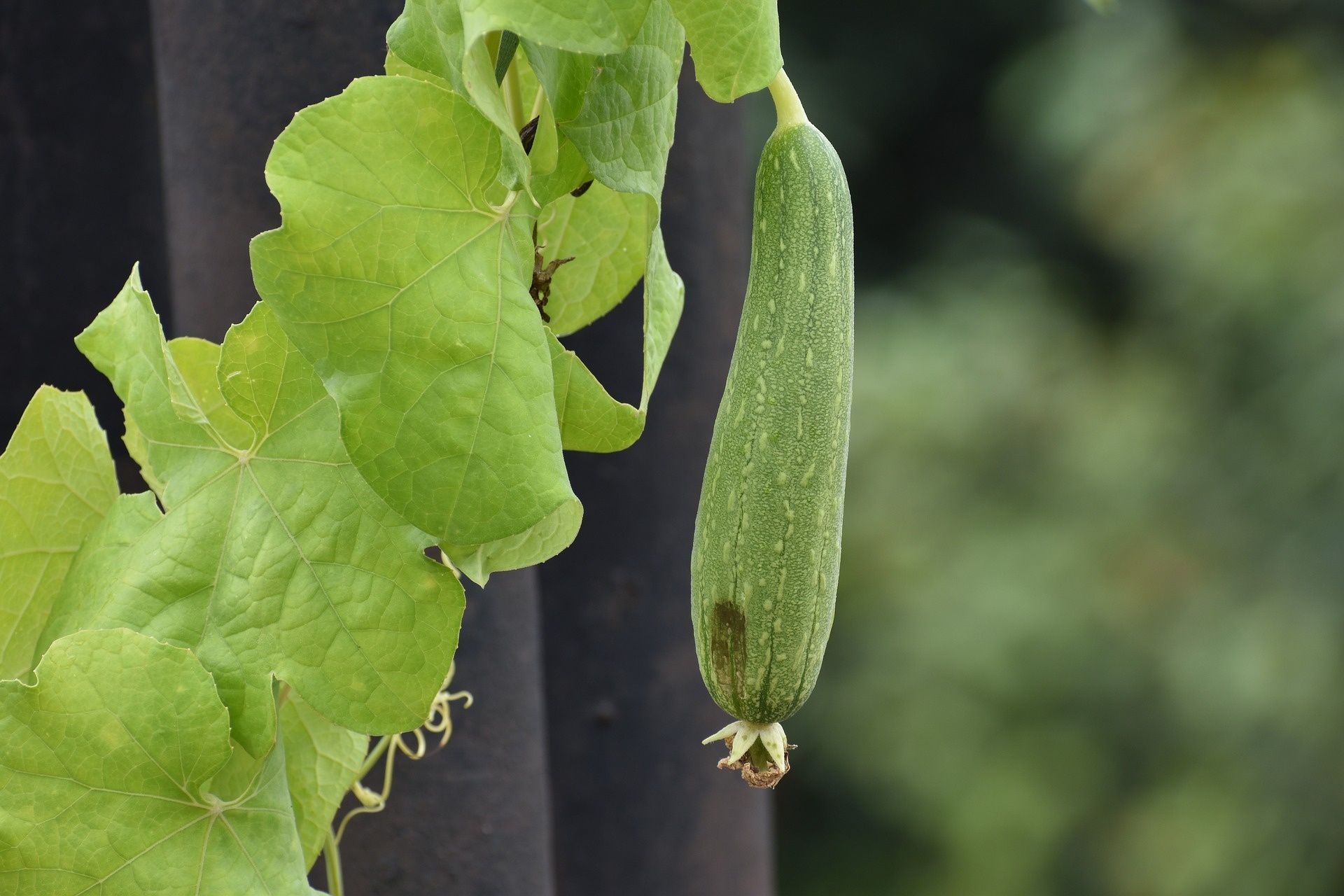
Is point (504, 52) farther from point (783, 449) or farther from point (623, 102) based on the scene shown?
point (783, 449)

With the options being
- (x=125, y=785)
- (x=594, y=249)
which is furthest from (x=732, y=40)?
(x=125, y=785)

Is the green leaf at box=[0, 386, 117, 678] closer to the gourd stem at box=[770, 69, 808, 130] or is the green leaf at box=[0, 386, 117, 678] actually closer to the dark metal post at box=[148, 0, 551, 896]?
the dark metal post at box=[148, 0, 551, 896]

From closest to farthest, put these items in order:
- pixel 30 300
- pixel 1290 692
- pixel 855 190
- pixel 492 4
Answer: pixel 492 4 → pixel 30 300 → pixel 1290 692 → pixel 855 190

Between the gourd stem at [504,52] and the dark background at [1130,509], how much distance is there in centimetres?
169

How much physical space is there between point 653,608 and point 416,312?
1.71ft

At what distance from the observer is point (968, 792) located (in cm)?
206

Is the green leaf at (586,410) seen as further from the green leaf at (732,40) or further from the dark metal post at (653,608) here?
the dark metal post at (653,608)

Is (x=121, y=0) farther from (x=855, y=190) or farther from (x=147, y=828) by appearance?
(x=855, y=190)

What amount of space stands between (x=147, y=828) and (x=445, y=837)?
0.19 m

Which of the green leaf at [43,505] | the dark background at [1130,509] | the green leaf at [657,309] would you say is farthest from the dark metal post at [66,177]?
the dark background at [1130,509]

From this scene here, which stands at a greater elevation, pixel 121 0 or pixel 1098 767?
pixel 121 0

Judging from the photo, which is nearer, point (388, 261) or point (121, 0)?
point (388, 261)

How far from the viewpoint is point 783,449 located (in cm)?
37

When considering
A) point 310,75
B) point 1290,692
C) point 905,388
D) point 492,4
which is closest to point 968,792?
point 1290,692
